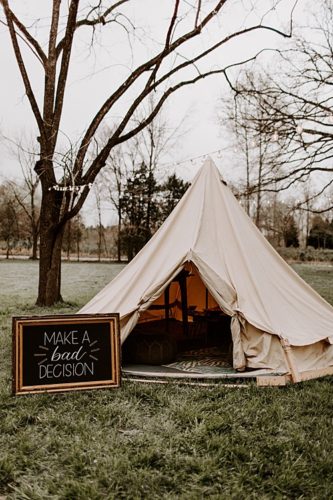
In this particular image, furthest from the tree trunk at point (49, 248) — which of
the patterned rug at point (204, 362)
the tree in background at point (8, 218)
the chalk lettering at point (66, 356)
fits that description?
the tree in background at point (8, 218)

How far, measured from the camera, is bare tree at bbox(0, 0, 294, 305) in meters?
8.51

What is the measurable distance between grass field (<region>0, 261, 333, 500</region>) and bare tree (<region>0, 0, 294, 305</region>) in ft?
17.3

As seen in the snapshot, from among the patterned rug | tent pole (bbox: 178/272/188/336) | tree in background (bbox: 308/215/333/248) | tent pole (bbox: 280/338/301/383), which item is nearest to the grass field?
tent pole (bbox: 280/338/301/383)

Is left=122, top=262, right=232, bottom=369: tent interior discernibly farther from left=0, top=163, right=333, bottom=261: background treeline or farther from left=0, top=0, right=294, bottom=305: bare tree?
left=0, top=163, right=333, bottom=261: background treeline

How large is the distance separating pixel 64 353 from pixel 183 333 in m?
2.80

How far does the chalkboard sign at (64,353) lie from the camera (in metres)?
3.66

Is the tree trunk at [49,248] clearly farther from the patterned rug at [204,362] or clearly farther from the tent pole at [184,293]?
the patterned rug at [204,362]

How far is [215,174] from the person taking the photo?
5637 millimetres

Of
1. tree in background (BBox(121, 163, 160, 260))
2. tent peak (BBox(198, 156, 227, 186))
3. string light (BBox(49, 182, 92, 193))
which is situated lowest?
tent peak (BBox(198, 156, 227, 186))

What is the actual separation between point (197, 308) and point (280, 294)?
9.12ft

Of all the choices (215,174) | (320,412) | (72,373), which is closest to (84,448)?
(72,373)

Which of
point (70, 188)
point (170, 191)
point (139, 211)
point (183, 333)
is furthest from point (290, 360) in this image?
point (139, 211)

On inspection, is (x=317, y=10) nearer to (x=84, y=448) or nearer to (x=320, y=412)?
(x=320, y=412)

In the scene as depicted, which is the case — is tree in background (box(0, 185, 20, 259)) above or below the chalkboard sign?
above
